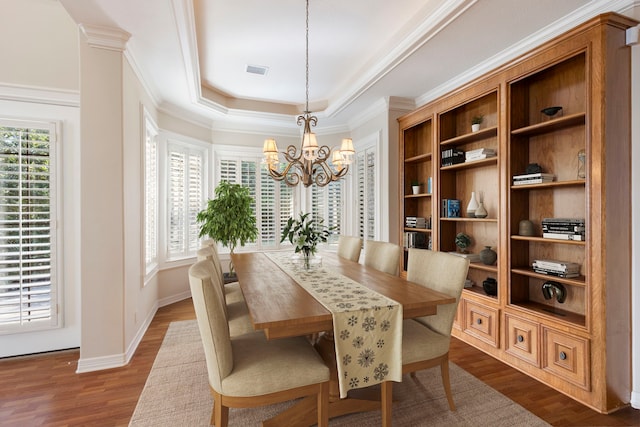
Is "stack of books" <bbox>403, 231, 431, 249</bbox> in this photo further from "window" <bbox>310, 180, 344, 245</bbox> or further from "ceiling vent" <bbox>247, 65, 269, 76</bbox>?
"ceiling vent" <bbox>247, 65, 269, 76</bbox>

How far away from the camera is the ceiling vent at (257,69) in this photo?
12.6ft

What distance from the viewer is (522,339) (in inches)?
103

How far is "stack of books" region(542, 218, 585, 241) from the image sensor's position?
7.55 ft

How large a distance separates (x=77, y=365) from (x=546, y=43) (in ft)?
15.3

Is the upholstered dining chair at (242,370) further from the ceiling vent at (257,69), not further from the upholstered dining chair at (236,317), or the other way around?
the ceiling vent at (257,69)

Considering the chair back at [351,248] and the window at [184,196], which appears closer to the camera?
the chair back at [351,248]

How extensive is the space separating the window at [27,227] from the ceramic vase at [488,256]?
405 cm

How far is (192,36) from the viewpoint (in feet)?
9.34

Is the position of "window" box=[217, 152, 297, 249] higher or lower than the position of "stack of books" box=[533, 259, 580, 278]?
higher

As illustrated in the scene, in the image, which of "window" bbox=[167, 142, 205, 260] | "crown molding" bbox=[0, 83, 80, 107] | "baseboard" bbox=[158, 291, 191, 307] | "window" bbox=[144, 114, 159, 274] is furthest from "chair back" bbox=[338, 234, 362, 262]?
"crown molding" bbox=[0, 83, 80, 107]

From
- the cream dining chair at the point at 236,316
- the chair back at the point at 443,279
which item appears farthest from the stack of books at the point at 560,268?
the cream dining chair at the point at 236,316

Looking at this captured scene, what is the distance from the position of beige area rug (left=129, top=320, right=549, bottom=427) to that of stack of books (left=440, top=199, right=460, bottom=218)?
1576 mm

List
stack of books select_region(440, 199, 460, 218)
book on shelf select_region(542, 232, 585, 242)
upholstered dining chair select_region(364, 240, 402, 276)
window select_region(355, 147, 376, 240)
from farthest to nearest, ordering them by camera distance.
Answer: window select_region(355, 147, 376, 240) → stack of books select_region(440, 199, 460, 218) → upholstered dining chair select_region(364, 240, 402, 276) → book on shelf select_region(542, 232, 585, 242)

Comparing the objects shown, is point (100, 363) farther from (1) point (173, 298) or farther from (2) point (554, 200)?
(2) point (554, 200)
